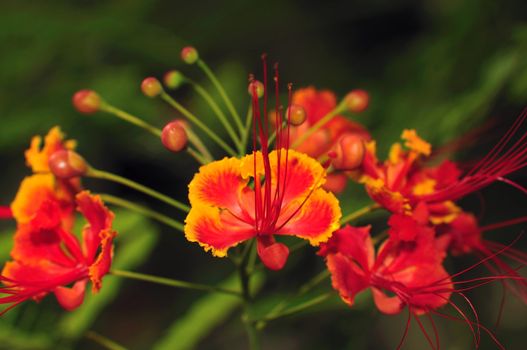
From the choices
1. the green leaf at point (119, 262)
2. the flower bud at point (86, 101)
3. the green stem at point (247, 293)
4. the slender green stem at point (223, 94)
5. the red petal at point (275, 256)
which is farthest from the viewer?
the green leaf at point (119, 262)

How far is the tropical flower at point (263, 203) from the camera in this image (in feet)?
5.32

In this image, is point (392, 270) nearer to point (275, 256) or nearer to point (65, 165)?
point (275, 256)

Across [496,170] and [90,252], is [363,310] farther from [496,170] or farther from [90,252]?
[90,252]

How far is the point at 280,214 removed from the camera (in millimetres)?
1720

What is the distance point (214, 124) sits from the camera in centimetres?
336

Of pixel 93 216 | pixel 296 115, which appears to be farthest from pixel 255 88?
pixel 93 216

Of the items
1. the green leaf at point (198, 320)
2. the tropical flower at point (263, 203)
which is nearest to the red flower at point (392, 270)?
the tropical flower at point (263, 203)

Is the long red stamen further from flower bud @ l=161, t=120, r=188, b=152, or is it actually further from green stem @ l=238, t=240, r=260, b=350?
flower bud @ l=161, t=120, r=188, b=152

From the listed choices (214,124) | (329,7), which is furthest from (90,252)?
(329,7)

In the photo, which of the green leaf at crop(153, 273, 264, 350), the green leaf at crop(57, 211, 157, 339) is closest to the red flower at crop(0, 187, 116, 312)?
the green leaf at crop(57, 211, 157, 339)

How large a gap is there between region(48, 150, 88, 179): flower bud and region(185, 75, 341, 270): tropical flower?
0.40 m

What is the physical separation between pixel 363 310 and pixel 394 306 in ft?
2.59

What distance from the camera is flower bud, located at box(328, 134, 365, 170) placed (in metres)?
1.77

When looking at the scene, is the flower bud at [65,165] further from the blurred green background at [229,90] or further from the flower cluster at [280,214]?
the blurred green background at [229,90]
